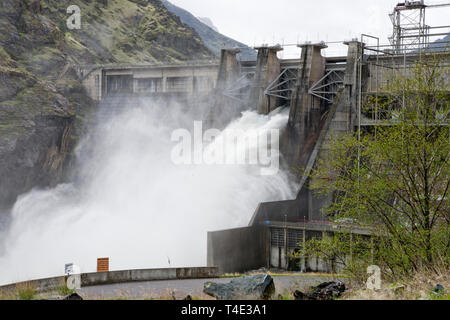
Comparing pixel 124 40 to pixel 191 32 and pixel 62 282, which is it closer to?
pixel 191 32

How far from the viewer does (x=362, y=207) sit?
64.4 ft

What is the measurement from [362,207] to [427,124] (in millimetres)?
3538

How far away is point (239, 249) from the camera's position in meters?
37.1

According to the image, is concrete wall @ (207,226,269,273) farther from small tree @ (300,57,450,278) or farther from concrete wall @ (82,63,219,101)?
concrete wall @ (82,63,219,101)

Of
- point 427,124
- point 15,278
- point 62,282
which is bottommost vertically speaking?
point 15,278

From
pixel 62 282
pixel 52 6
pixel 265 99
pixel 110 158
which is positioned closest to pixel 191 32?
pixel 52 6

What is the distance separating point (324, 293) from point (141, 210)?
30568mm

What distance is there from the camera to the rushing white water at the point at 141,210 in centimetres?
3956

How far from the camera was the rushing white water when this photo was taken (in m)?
39.6

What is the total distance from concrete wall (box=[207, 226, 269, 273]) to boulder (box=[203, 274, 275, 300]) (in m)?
16.5

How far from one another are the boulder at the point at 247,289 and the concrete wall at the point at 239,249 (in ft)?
54.1

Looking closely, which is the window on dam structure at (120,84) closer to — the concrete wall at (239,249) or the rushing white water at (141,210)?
the rushing white water at (141,210)

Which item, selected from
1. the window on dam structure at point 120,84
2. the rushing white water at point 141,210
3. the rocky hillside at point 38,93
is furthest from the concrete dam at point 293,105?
the rocky hillside at point 38,93

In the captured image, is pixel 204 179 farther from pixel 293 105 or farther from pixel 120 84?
pixel 120 84
